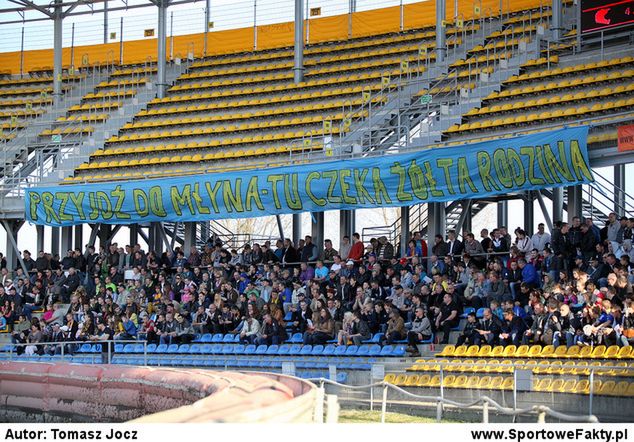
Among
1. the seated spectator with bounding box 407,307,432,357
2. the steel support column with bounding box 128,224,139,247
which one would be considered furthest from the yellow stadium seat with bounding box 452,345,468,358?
the steel support column with bounding box 128,224,139,247

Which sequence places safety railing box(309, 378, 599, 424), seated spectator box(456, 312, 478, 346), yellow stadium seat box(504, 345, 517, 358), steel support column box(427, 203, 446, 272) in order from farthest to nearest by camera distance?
steel support column box(427, 203, 446, 272)
seated spectator box(456, 312, 478, 346)
yellow stadium seat box(504, 345, 517, 358)
safety railing box(309, 378, 599, 424)

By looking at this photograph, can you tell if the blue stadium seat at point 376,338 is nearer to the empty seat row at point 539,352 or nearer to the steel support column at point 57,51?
the empty seat row at point 539,352

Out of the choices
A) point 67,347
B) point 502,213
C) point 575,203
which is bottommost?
point 67,347

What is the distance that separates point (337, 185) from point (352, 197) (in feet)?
1.44

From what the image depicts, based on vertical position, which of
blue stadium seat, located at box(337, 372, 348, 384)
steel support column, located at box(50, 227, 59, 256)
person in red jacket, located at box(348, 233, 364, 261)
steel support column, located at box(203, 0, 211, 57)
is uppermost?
steel support column, located at box(203, 0, 211, 57)

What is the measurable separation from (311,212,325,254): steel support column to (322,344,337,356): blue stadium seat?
5612mm

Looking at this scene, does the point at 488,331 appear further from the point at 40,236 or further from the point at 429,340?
the point at 40,236

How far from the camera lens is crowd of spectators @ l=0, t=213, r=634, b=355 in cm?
1792

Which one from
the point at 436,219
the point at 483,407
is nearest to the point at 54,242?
the point at 436,219

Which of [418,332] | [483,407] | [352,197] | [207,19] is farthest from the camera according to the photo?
[207,19]

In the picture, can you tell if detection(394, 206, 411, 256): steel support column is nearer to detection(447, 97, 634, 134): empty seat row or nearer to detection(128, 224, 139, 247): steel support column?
detection(447, 97, 634, 134): empty seat row

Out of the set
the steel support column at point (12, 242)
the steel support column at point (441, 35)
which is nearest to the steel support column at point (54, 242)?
the steel support column at point (12, 242)

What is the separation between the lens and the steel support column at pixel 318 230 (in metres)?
26.2

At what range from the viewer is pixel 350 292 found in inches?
869
